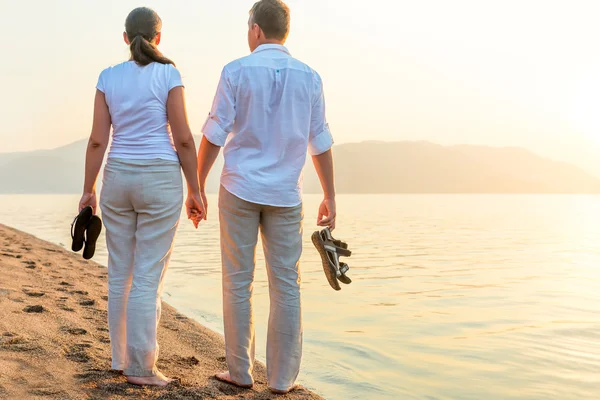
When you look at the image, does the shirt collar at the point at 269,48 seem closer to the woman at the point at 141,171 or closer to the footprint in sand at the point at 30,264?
the woman at the point at 141,171

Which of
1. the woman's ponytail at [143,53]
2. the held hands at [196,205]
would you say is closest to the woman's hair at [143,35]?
the woman's ponytail at [143,53]

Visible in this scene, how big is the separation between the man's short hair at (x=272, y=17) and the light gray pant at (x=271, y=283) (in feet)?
3.02

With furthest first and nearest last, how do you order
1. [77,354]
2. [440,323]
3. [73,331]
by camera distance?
[440,323]
[73,331]
[77,354]

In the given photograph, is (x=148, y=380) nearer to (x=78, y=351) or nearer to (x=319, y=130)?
(x=78, y=351)

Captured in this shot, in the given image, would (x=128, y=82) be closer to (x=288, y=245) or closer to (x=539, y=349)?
(x=288, y=245)

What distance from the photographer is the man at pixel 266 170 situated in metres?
3.16

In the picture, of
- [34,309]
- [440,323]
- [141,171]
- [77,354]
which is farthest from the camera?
[440,323]

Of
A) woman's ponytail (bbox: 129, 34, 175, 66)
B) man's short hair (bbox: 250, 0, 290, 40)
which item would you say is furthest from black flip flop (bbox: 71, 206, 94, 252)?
man's short hair (bbox: 250, 0, 290, 40)

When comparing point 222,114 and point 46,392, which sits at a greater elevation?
point 222,114

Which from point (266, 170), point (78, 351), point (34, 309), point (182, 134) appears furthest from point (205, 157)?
point (34, 309)

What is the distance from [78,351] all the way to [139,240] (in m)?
1.08

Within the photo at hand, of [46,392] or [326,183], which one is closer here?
[46,392]

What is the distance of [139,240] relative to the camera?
124 inches

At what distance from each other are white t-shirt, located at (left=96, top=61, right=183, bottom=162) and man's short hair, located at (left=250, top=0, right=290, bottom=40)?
0.55 meters
